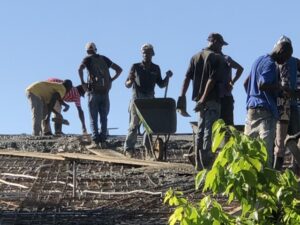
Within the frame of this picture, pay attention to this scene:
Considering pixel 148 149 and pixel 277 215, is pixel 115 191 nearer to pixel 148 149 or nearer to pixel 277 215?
pixel 148 149

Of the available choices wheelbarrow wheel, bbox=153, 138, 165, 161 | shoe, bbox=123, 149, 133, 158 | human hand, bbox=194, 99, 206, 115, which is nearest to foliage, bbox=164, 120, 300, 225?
human hand, bbox=194, 99, 206, 115

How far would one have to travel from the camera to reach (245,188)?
7.28 meters

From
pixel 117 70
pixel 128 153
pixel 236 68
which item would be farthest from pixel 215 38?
pixel 117 70

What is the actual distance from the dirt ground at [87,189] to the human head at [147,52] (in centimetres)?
135

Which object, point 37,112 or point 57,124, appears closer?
point 37,112

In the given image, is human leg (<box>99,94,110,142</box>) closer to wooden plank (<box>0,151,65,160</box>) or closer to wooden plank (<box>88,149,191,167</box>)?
wooden plank (<box>88,149,191,167</box>)

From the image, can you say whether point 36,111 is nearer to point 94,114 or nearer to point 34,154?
point 94,114

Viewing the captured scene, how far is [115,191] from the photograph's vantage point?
1352 centimetres

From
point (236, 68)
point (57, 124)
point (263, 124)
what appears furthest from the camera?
point (57, 124)

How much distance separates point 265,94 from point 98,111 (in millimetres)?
6445

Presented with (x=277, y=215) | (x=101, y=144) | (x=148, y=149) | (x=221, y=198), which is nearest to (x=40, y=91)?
(x=101, y=144)

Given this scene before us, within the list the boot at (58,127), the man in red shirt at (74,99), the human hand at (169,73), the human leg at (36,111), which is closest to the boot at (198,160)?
A: the human hand at (169,73)

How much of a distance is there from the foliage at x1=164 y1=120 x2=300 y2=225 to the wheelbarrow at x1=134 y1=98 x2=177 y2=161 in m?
9.84

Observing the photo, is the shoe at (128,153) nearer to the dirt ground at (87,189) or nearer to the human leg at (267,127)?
the dirt ground at (87,189)
